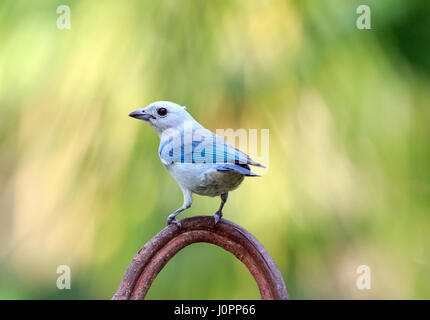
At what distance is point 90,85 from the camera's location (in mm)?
1624

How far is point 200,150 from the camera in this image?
1.01 meters

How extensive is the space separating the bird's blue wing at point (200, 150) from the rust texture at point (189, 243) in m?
0.11

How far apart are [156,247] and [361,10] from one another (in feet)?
3.41

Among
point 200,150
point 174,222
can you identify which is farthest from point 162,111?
point 174,222

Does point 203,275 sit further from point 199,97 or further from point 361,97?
point 361,97

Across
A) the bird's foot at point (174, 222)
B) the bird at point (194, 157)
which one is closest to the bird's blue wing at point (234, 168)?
the bird at point (194, 157)

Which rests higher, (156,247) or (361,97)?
(361,97)

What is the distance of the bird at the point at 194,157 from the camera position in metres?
0.97

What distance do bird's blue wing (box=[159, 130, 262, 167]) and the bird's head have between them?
0.03 metres

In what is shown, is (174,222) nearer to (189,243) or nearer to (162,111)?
(189,243)
